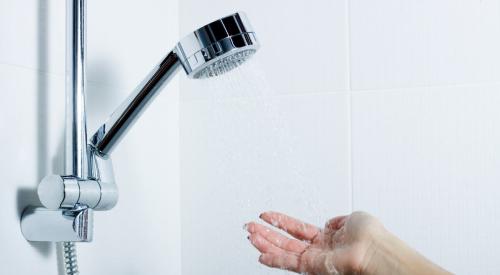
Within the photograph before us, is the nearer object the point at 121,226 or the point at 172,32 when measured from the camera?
the point at 121,226

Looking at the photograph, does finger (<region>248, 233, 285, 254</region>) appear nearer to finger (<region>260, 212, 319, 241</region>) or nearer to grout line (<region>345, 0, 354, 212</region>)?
finger (<region>260, 212, 319, 241</region>)

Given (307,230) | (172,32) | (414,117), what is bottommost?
(307,230)

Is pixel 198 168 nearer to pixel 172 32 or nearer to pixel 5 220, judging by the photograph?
pixel 172 32

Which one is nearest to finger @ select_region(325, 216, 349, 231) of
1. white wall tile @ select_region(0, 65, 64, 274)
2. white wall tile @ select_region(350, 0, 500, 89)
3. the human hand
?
the human hand

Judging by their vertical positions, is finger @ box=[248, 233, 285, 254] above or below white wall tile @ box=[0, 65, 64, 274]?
below

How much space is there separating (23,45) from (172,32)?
0.42 metres

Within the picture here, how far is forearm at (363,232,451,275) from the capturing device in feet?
2.65

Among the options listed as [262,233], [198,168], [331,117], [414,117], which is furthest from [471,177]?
[198,168]

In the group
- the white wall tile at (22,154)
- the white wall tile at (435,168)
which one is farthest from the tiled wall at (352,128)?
the white wall tile at (22,154)

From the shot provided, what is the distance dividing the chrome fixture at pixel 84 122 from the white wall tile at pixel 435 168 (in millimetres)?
357

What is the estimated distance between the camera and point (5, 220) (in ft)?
2.28

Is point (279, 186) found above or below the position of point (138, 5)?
below

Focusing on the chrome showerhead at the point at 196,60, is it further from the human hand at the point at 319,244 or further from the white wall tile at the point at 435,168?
the white wall tile at the point at 435,168

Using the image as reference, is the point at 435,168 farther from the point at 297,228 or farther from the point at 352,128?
the point at 297,228
